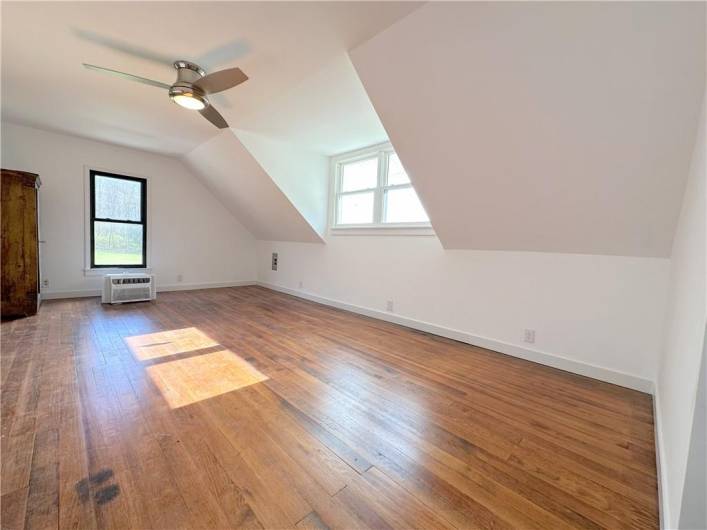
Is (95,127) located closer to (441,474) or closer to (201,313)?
(201,313)

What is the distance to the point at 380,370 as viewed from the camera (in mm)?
2576

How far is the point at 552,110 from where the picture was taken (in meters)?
1.94

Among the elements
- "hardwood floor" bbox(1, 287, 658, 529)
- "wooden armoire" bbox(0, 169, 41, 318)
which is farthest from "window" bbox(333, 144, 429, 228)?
"wooden armoire" bbox(0, 169, 41, 318)

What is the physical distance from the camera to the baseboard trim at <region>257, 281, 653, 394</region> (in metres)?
2.45

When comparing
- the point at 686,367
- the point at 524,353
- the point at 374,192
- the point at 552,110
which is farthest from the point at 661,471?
the point at 374,192

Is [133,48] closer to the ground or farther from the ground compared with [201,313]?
farther from the ground

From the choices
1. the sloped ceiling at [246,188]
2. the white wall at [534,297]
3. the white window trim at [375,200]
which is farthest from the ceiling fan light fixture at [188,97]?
the white wall at [534,297]

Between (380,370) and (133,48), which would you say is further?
(380,370)

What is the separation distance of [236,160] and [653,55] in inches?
175

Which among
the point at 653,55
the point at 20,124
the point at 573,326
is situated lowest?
the point at 573,326

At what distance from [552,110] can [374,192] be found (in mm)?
2648

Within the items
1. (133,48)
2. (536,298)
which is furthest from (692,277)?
(133,48)

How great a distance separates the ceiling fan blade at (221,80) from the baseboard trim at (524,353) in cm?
310

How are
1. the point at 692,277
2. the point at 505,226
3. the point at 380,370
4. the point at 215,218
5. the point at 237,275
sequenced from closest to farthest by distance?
the point at 692,277 < the point at 380,370 < the point at 505,226 < the point at 215,218 < the point at 237,275
